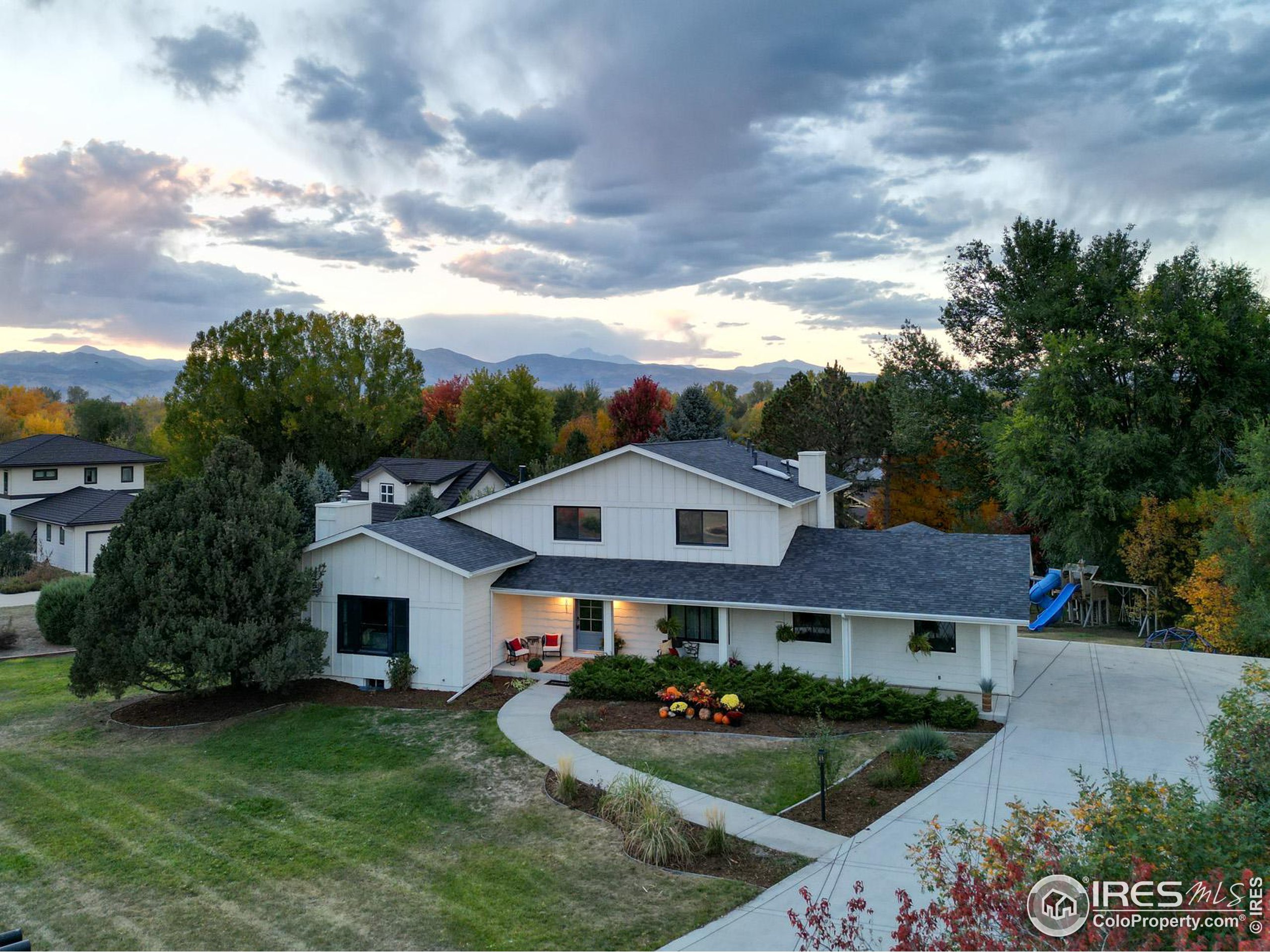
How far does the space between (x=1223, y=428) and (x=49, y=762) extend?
38044mm

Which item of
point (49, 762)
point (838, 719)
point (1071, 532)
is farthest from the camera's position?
point (1071, 532)

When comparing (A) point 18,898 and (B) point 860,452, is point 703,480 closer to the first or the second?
(A) point 18,898

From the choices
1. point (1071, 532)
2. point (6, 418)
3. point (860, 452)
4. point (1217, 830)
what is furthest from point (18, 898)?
point (6, 418)

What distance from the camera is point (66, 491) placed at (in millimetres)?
42469

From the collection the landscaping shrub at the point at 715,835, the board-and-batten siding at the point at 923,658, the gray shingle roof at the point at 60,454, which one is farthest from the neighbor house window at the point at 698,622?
the gray shingle roof at the point at 60,454

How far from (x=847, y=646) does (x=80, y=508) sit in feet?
127

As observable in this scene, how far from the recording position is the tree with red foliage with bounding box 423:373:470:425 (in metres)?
78.8

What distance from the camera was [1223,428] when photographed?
30.5 m

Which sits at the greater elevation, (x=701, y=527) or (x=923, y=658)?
(x=701, y=527)

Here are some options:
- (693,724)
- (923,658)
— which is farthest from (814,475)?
(693,724)

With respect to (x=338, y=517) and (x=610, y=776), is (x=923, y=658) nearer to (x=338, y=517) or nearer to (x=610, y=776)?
(x=610, y=776)

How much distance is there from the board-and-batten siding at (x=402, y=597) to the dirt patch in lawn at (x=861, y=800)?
9757 millimetres

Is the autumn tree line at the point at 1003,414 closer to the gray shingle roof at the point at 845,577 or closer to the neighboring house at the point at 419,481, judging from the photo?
the neighboring house at the point at 419,481

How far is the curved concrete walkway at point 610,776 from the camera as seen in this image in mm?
10906
